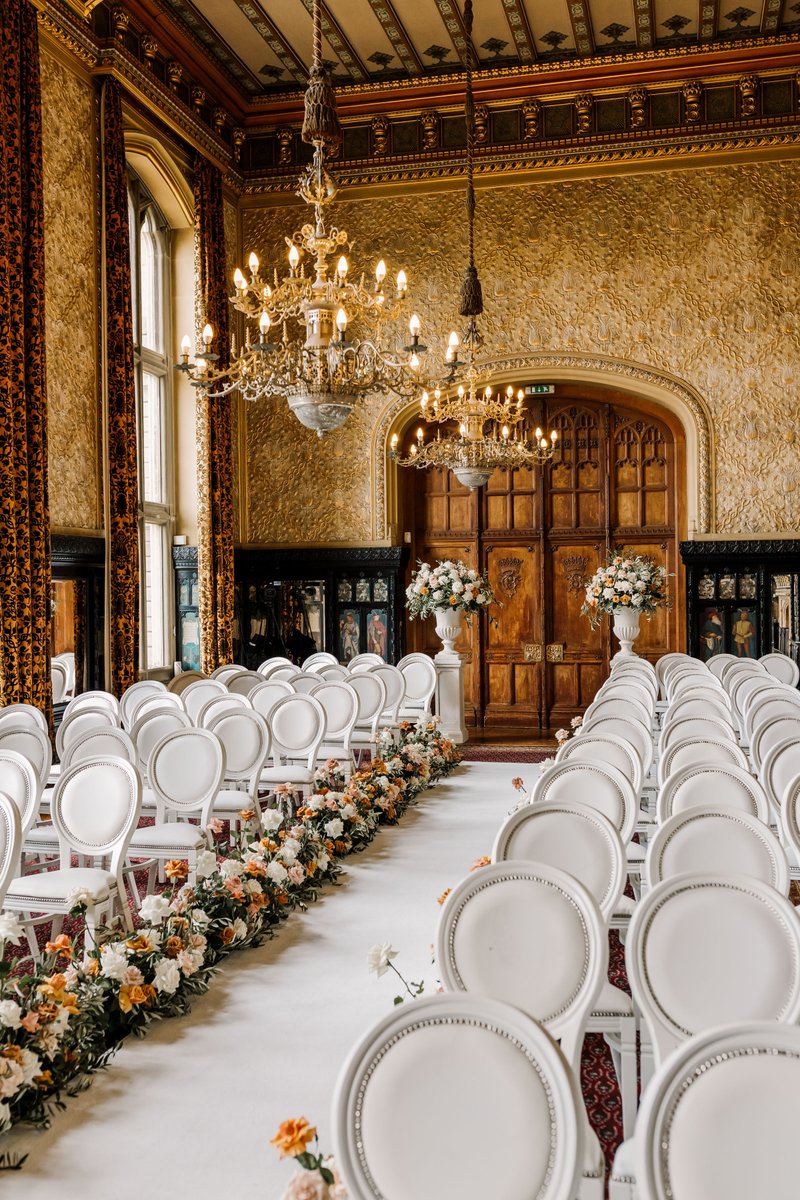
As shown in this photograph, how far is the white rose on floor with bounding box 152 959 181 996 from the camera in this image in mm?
4715

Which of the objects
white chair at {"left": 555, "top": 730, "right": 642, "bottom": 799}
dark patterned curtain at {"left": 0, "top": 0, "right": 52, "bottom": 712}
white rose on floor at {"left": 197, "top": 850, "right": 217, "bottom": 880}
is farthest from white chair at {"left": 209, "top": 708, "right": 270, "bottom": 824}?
dark patterned curtain at {"left": 0, "top": 0, "right": 52, "bottom": 712}

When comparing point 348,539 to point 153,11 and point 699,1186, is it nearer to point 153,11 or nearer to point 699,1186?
point 153,11

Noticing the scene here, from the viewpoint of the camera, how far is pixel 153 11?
Result: 1226 cm

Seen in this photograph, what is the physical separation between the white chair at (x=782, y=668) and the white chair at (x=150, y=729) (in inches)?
283

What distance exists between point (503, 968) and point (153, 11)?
12274mm

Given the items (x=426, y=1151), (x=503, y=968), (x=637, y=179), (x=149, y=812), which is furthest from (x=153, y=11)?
(x=426, y=1151)

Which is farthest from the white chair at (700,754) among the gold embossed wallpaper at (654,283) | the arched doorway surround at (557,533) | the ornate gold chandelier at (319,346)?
the arched doorway surround at (557,533)

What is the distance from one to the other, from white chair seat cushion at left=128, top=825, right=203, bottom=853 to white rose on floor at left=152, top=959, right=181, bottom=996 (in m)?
1.74

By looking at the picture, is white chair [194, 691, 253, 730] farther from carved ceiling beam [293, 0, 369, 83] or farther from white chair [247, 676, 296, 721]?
carved ceiling beam [293, 0, 369, 83]

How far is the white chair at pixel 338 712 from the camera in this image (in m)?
9.72

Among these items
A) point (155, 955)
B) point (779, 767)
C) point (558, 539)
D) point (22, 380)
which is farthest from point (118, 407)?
point (779, 767)

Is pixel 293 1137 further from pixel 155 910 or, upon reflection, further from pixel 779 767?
pixel 779 767

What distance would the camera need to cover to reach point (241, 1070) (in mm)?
4316

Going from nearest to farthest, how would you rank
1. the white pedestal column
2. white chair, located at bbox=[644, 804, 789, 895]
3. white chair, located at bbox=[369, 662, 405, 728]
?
white chair, located at bbox=[644, 804, 789, 895] < white chair, located at bbox=[369, 662, 405, 728] < the white pedestal column
